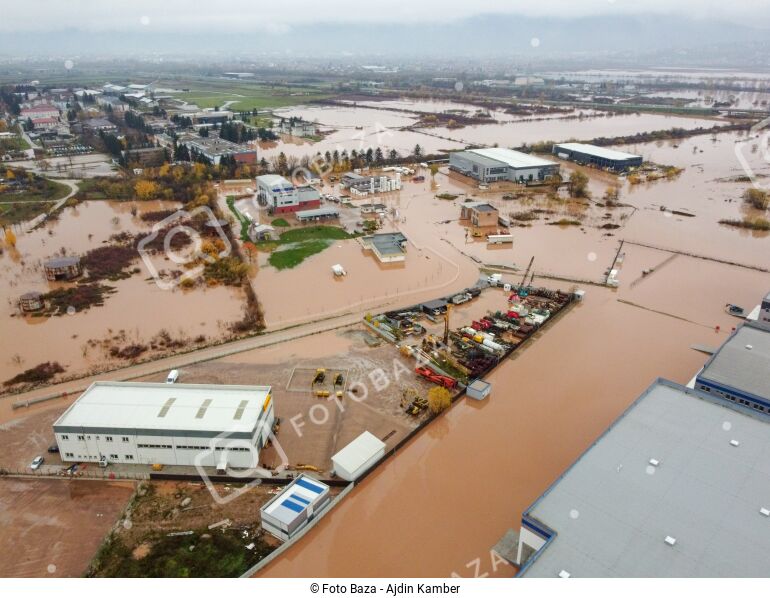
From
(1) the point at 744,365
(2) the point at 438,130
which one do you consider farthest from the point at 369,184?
(2) the point at 438,130

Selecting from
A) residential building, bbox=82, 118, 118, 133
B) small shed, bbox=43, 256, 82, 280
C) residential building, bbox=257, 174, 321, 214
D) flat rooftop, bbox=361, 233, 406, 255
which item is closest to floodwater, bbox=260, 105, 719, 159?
residential building, bbox=257, 174, 321, 214

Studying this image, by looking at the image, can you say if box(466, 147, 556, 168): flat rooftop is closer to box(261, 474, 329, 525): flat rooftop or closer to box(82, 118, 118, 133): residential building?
box(261, 474, 329, 525): flat rooftop

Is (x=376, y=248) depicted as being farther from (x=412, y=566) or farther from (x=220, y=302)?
(x=412, y=566)

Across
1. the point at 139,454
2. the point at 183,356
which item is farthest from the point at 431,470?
the point at 183,356

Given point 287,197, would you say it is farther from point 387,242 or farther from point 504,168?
point 504,168

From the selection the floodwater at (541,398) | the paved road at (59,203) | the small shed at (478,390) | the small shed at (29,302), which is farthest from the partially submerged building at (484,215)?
the paved road at (59,203)

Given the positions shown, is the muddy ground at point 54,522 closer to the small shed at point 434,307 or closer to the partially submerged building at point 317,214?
the small shed at point 434,307
